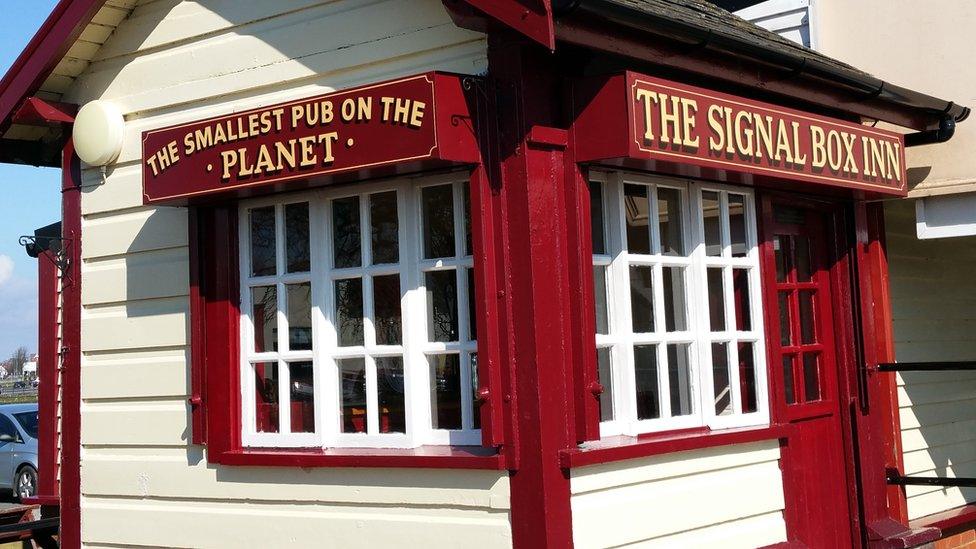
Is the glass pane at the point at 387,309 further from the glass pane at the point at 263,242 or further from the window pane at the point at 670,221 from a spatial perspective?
the window pane at the point at 670,221

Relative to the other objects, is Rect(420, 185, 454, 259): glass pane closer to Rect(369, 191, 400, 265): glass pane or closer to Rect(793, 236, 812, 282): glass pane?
Rect(369, 191, 400, 265): glass pane

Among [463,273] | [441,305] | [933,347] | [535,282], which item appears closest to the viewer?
[535,282]

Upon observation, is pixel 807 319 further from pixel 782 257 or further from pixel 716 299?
pixel 716 299

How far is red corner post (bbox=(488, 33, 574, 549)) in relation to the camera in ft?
16.5

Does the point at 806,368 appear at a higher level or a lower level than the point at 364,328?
lower

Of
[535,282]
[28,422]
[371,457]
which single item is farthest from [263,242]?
[28,422]

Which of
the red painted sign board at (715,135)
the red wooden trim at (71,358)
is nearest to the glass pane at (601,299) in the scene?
the red painted sign board at (715,135)

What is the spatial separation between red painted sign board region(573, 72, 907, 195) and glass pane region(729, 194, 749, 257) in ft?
0.78

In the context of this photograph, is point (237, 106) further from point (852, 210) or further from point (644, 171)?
point (852, 210)

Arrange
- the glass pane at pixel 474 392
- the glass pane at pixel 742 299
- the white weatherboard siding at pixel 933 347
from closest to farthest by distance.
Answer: the glass pane at pixel 474 392, the glass pane at pixel 742 299, the white weatherboard siding at pixel 933 347

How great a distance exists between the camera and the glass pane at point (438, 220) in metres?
5.55

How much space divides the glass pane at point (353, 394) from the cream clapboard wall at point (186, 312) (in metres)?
0.28

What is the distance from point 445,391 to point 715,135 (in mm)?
1772

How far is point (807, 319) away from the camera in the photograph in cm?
723
